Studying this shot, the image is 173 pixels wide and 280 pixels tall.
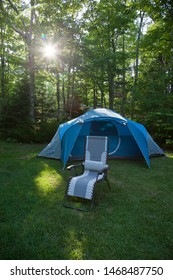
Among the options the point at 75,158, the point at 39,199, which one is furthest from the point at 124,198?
the point at 75,158

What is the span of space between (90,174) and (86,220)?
1344mm

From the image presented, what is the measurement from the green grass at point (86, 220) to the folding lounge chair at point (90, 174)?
27 cm

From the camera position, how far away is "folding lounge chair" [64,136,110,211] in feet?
11.9

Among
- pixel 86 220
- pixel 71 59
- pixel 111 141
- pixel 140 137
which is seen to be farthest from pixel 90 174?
pixel 71 59

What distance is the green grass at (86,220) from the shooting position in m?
2.45

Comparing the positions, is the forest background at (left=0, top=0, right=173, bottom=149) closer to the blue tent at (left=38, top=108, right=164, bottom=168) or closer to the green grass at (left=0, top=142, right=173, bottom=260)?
the blue tent at (left=38, top=108, right=164, bottom=168)

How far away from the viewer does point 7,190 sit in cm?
420

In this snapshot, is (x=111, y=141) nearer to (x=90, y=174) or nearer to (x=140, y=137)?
(x=140, y=137)

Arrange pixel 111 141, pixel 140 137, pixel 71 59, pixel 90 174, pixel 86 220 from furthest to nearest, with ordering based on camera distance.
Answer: pixel 71 59
pixel 111 141
pixel 140 137
pixel 90 174
pixel 86 220

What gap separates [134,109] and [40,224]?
30.0 ft

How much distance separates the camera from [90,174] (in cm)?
438

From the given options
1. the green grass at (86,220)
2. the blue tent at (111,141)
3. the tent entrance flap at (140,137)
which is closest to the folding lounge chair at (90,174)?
the green grass at (86,220)

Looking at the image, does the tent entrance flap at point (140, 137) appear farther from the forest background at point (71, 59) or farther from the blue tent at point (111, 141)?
the forest background at point (71, 59)
